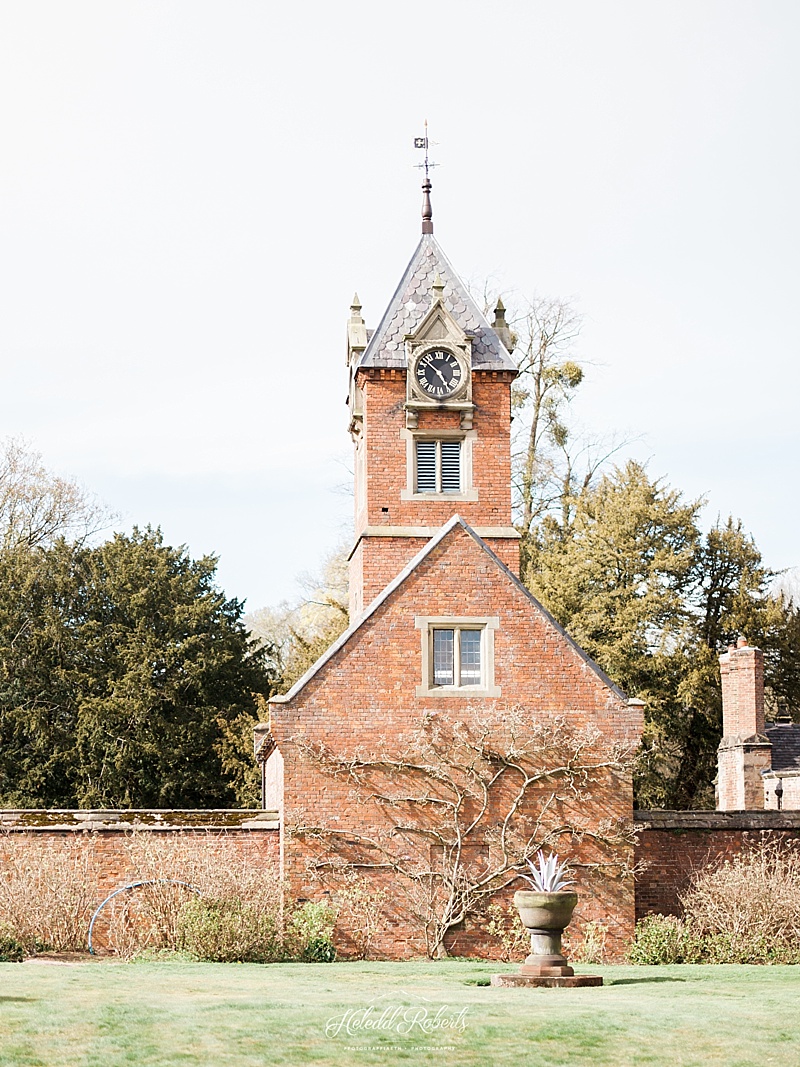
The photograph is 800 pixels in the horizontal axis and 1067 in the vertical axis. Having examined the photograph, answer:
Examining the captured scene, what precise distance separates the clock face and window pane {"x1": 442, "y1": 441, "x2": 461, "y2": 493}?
1017 millimetres

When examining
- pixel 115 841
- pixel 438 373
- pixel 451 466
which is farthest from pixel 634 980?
pixel 438 373

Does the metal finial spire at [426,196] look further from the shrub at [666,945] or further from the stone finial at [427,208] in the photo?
the shrub at [666,945]

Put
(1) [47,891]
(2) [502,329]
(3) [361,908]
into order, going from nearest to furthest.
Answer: (1) [47,891]
(3) [361,908]
(2) [502,329]

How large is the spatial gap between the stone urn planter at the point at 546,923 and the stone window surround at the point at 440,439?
11.0m

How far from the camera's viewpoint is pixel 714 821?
26609 mm

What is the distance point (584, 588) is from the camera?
4616cm

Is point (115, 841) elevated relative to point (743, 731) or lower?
lower

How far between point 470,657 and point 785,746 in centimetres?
1575

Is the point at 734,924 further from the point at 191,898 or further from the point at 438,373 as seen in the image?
the point at 438,373

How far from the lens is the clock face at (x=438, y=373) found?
29.5m

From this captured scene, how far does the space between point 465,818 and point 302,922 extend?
3467 mm

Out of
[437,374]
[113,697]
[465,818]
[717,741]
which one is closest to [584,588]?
[717,741]

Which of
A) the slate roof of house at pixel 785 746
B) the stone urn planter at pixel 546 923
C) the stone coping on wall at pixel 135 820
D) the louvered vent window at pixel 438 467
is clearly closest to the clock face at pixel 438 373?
the louvered vent window at pixel 438 467

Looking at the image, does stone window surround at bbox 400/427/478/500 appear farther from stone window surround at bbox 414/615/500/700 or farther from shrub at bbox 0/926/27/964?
shrub at bbox 0/926/27/964
